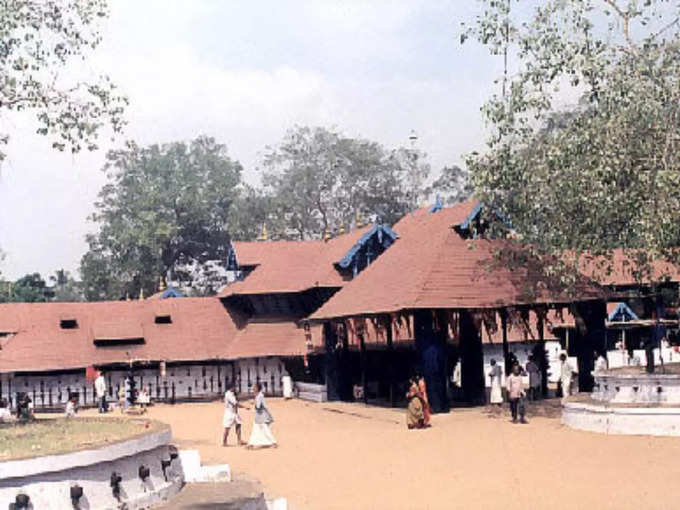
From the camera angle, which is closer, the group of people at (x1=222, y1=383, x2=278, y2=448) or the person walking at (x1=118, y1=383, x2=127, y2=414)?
the group of people at (x1=222, y1=383, x2=278, y2=448)

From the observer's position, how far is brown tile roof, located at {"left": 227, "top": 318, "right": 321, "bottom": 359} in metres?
31.6

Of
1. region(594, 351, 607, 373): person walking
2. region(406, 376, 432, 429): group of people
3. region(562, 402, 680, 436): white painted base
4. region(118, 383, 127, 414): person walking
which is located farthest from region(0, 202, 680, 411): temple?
region(562, 402, 680, 436): white painted base

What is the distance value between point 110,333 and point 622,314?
21.0m

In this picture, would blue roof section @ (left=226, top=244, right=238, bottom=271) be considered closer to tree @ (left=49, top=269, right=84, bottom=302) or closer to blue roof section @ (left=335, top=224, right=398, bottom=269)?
blue roof section @ (left=335, top=224, right=398, bottom=269)

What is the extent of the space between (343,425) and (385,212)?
114 feet

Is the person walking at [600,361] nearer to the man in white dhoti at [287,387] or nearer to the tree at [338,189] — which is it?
the man in white dhoti at [287,387]

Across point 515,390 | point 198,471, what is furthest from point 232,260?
point 198,471

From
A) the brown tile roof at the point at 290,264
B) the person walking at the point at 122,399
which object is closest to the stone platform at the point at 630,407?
the brown tile roof at the point at 290,264

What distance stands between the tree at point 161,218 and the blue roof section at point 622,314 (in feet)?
81.3

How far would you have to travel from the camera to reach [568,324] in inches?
1156

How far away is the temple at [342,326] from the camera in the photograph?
22469 millimetres

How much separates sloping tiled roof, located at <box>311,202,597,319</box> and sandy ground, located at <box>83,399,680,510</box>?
2845 mm

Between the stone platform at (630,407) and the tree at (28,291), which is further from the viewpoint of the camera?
the tree at (28,291)

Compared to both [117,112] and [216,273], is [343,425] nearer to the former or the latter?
[117,112]
